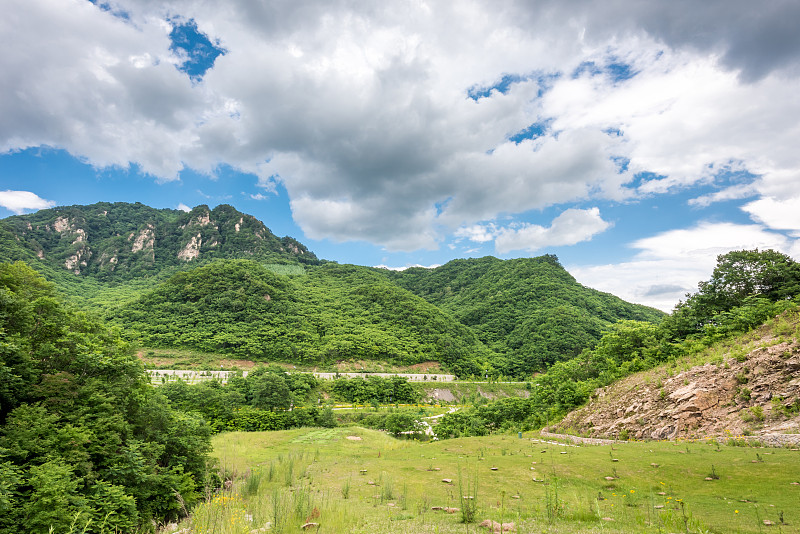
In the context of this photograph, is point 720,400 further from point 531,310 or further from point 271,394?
point 531,310

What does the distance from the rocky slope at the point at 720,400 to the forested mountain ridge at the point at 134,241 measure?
6820 inches

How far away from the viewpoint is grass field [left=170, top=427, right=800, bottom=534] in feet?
20.3

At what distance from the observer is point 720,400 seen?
14.2 meters

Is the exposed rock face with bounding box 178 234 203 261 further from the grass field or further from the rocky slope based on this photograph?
the rocky slope

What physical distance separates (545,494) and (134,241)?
20967 centimetres

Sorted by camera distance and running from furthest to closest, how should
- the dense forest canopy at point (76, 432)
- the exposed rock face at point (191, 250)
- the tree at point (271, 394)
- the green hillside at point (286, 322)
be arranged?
the exposed rock face at point (191, 250), the green hillside at point (286, 322), the tree at point (271, 394), the dense forest canopy at point (76, 432)

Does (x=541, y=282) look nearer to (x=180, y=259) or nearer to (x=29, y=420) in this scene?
(x=29, y=420)

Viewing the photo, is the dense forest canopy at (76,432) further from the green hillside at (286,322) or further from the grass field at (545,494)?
the green hillside at (286,322)

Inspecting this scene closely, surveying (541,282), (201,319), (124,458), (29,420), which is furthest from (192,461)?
(541,282)

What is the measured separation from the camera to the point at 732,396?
13969 millimetres

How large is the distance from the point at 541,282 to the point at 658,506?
130908 mm

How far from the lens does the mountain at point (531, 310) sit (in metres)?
90.1

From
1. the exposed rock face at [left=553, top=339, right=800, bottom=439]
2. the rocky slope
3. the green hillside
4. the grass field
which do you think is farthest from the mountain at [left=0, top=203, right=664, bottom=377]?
the grass field

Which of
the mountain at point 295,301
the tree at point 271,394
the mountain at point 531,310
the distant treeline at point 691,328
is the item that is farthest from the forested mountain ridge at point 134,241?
the distant treeline at point 691,328
